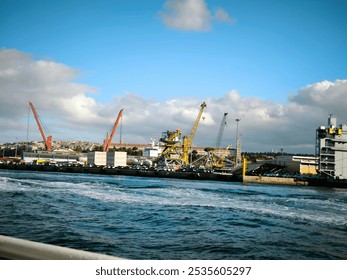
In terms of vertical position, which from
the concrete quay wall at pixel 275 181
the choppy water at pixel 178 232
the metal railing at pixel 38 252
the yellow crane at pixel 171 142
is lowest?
the concrete quay wall at pixel 275 181

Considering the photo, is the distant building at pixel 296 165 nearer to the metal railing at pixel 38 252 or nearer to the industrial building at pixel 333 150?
the industrial building at pixel 333 150

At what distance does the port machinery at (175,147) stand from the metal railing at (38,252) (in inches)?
3270

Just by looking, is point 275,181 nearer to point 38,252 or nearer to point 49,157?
point 38,252

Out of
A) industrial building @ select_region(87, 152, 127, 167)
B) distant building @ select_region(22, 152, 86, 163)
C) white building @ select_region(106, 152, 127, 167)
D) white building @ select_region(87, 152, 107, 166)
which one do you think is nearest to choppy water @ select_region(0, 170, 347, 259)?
white building @ select_region(106, 152, 127, 167)

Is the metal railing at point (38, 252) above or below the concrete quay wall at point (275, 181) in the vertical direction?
above

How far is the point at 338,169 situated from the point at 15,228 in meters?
56.8

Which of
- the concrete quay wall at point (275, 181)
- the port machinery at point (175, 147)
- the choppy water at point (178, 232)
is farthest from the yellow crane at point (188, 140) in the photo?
the choppy water at point (178, 232)

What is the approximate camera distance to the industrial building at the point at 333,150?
57.0 meters

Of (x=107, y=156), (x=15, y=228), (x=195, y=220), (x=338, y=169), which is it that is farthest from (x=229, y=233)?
(x=107, y=156)

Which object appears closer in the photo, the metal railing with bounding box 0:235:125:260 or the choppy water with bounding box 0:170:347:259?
the metal railing with bounding box 0:235:125:260

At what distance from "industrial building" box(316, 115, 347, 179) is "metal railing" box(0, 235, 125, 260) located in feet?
196

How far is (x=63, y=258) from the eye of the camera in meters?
2.71

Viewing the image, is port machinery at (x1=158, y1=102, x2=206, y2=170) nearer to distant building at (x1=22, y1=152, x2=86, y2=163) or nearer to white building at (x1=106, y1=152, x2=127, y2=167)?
white building at (x1=106, y1=152, x2=127, y2=167)

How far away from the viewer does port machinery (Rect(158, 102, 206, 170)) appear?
8662 centimetres
